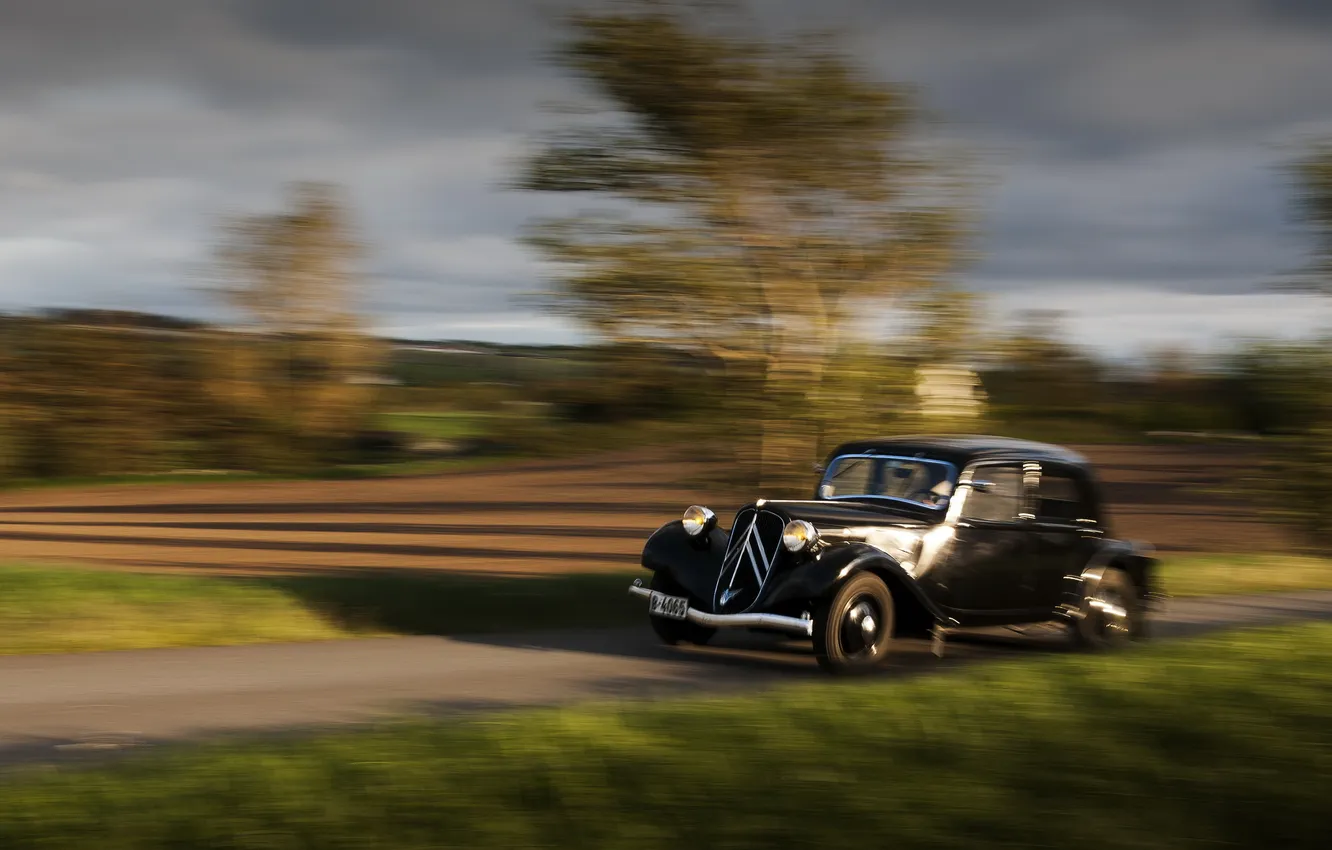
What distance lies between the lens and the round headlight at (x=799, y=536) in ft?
33.1

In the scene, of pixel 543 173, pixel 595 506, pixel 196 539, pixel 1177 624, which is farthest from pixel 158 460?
pixel 1177 624

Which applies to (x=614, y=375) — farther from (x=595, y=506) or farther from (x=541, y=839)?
(x=595, y=506)

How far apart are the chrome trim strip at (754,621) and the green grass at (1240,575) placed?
8.18m

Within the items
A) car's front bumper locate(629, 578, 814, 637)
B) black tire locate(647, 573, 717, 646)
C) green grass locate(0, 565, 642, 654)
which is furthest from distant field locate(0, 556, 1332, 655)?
car's front bumper locate(629, 578, 814, 637)

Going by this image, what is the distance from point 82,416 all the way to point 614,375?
38.7m

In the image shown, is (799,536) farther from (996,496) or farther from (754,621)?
(996,496)

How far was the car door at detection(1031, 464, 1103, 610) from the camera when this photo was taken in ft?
37.6

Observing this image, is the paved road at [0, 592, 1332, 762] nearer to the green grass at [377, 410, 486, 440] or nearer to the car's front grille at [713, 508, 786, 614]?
the car's front grille at [713, 508, 786, 614]

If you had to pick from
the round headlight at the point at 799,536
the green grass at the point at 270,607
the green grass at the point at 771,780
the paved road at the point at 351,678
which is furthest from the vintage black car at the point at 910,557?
the green grass at the point at 771,780

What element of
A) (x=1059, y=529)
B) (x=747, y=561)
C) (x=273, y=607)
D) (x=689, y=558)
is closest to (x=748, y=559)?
(x=747, y=561)

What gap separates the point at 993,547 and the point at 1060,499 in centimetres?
105

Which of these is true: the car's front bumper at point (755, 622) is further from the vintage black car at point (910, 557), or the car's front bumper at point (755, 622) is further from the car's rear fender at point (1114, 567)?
the car's rear fender at point (1114, 567)

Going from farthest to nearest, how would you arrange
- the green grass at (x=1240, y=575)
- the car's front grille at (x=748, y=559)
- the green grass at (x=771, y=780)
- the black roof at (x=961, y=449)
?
the green grass at (x=1240, y=575), the black roof at (x=961, y=449), the car's front grille at (x=748, y=559), the green grass at (x=771, y=780)

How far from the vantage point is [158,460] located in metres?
52.0
